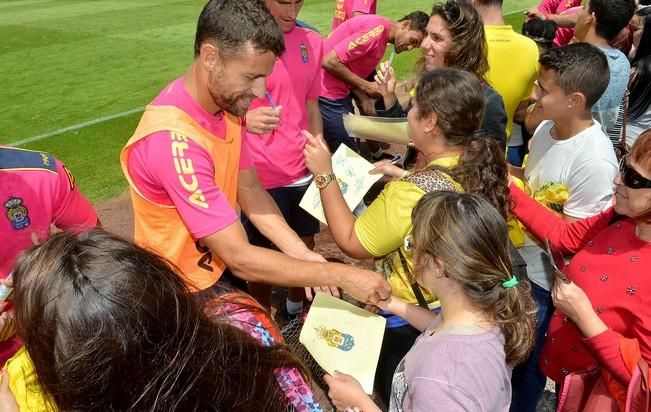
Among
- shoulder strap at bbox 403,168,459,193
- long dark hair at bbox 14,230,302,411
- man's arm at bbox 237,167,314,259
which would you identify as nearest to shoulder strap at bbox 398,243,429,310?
shoulder strap at bbox 403,168,459,193

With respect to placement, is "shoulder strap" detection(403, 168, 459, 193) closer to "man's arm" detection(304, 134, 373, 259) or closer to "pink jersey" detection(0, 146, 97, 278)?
"man's arm" detection(304, 134, 373, 259)

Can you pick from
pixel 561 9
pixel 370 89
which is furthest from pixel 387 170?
pixel 561 9

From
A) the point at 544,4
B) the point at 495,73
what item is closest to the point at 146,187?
the point at 495,73

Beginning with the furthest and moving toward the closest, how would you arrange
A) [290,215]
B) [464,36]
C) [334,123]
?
1. [334,123]
2. [290,215]
3. [464,36]

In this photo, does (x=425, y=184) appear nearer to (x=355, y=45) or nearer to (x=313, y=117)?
(x=313, y=117)

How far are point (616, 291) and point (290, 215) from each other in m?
2.57

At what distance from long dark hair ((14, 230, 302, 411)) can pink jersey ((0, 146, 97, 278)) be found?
0.94m

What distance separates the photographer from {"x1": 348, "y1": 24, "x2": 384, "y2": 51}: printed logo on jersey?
18.8ft

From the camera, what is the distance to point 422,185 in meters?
2.48

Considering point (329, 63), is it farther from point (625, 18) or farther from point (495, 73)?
point (625, 18)

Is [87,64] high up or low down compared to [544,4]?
down

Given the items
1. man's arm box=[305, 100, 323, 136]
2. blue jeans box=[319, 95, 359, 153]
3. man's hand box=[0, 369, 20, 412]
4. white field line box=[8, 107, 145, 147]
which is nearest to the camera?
man's hand box=[0, 369, 20, 412]

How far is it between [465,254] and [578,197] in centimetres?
134

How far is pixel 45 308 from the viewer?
1357mm
